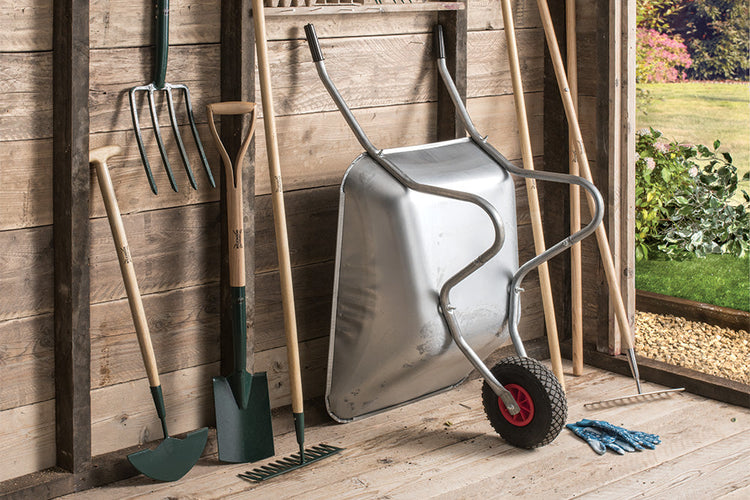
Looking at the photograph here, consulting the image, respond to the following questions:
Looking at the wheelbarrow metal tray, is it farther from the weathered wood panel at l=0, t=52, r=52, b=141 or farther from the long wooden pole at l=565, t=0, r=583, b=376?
the weathered wood panel at l=0, t=52, r=52, b=141

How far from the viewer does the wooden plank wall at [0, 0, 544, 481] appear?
84.4 inches

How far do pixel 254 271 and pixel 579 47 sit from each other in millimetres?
1406

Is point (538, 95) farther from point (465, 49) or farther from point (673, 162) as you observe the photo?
point (673, 162)

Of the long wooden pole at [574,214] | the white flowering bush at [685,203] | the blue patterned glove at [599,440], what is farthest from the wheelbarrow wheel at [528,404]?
the white flowering bush at [685,203]

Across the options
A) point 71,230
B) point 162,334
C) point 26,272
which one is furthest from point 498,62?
point 26,272

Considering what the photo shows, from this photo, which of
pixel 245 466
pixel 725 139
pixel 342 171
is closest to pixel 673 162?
pixel 725 139

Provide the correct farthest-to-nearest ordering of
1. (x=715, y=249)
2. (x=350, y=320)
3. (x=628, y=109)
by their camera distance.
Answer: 1. (x=715, y=249)
2. (x=628, y=109)
3. (x=350, y=320)

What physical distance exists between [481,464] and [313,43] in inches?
47.2

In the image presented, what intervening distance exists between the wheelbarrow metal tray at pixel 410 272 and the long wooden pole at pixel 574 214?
0.47 metres

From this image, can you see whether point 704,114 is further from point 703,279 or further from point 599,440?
point 599,440

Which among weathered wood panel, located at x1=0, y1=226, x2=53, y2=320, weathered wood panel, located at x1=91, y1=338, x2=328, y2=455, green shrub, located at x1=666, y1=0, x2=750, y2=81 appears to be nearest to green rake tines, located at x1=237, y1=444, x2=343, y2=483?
weathered wood panel, located at x1=91, y1=338, x2=328, y2=455

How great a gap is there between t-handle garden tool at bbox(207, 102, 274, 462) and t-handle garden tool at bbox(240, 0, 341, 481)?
59 mm

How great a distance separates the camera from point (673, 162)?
396 cm

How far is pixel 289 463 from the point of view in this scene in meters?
2.42
